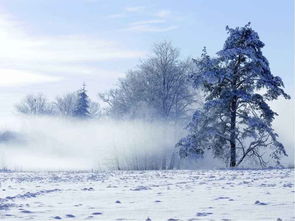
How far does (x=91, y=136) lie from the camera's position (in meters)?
64.6

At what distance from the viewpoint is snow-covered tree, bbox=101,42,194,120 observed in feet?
147

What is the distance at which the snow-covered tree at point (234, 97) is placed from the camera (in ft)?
99.5

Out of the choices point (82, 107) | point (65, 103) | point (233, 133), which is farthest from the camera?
point (65, 103)

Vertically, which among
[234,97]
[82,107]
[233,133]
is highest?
[82,107]

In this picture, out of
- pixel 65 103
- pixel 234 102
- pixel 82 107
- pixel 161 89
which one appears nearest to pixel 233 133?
pixel 234 102

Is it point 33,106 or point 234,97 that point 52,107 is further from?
point 234,97

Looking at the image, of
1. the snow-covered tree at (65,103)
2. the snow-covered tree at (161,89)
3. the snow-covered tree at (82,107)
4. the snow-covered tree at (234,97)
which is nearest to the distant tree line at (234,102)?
the snow-covered tree at (234,97)

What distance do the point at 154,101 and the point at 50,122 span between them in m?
42.9

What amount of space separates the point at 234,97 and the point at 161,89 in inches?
576

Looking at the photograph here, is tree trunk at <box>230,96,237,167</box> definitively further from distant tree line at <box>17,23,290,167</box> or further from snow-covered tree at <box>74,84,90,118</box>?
snow-covered tree at <box>74,84,90,118</box>

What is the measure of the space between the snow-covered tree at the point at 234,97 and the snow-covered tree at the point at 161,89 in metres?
13.1

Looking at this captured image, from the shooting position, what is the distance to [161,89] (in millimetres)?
44781

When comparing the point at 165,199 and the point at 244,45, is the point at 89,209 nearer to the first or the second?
the point at 165,199

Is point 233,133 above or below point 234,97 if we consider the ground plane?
below
